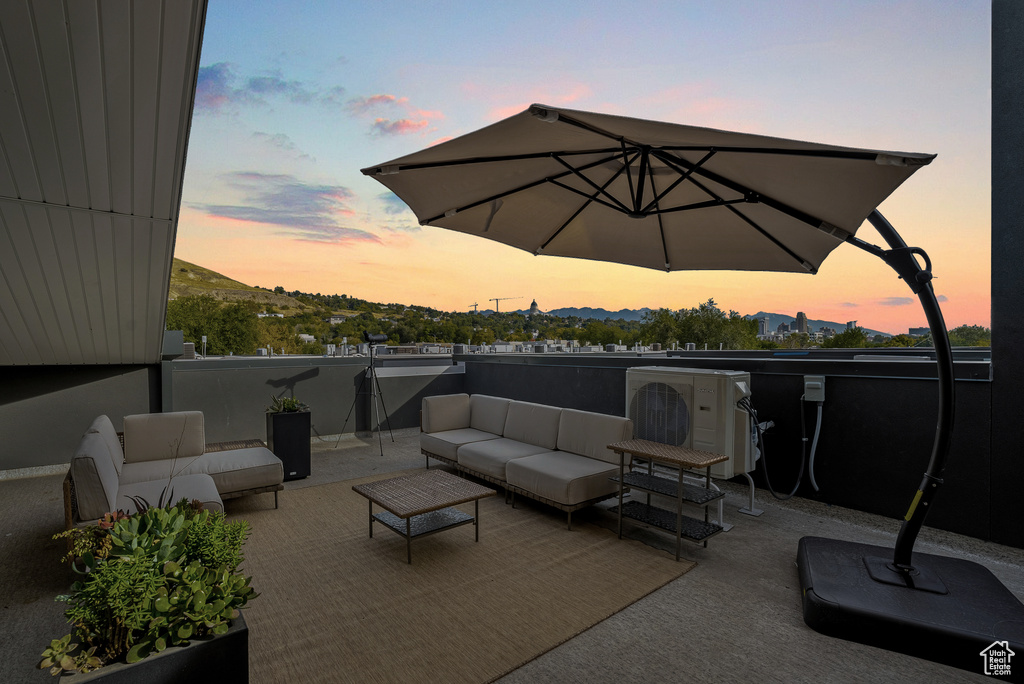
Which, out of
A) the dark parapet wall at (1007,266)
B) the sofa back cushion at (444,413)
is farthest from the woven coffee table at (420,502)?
the dark parapet wall at (1007,266)

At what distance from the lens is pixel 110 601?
1.15 m

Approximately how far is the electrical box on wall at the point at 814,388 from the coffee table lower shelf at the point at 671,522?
1.42 m

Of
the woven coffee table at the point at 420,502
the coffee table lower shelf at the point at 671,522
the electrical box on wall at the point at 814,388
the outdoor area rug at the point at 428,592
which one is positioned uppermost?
the electrical box on wall at the point at 814,388

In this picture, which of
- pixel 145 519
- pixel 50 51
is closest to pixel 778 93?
pixel 50 51

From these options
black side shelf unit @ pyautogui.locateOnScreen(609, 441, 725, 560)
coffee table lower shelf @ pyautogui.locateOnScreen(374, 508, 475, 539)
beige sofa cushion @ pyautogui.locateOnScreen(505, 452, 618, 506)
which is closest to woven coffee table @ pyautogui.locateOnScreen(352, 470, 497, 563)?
coffee table lower shelf @ pyautogui.locateOnScreen(374, 508, 475, 539)

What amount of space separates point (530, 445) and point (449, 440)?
881 mm

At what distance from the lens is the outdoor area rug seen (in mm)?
2135

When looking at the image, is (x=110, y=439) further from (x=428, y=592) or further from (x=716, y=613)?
(x=716, y=613)

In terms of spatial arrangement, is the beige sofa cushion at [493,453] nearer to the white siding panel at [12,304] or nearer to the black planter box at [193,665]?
the black planter box at [193,665]

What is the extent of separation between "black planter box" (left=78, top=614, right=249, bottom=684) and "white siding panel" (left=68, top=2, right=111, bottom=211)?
2.61 metres

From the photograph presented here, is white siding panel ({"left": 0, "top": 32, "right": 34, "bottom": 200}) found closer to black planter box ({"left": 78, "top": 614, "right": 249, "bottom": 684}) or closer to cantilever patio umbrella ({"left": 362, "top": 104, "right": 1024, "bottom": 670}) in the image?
cantilever patio umbrella ({"left": 362, "top": 104, "right": 1024, "bottom": 670})

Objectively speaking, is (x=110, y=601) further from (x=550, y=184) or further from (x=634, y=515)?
(x=634, y=515)

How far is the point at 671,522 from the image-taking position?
3393 millimetres

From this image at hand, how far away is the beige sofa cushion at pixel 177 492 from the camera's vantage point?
321 centimetres
